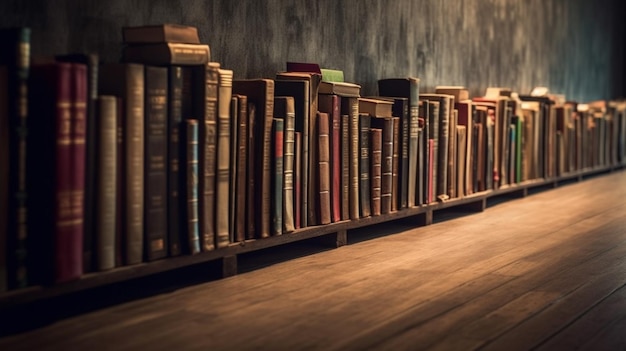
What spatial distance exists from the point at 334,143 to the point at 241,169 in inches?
23.0

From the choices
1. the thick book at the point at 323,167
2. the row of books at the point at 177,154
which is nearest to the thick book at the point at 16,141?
the row of books at the point at 177,154

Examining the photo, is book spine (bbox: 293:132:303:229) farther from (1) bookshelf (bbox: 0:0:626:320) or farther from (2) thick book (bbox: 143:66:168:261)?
(2) thick book (bbox: 143:66:168:261)

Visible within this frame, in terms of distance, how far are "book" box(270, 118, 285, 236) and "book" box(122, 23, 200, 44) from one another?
0.45m

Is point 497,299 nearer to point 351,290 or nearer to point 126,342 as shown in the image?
point 351,290

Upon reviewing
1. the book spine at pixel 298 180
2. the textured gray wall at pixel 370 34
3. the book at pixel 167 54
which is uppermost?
the textured gray wall at pixel 370 34

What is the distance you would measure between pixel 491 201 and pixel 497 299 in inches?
114

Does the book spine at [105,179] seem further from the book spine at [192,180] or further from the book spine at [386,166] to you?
the book spine at [386,166]

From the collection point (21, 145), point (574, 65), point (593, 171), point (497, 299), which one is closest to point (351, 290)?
point (497, 299)

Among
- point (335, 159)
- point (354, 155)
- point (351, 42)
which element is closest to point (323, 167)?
point (335, 159)

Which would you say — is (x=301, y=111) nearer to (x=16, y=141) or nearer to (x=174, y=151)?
(x=174, y=151)

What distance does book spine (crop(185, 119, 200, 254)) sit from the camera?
266 centimetres

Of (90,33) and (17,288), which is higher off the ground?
(90,33)

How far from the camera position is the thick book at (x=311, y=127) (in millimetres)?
3293

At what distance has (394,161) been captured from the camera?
3.90 metres
